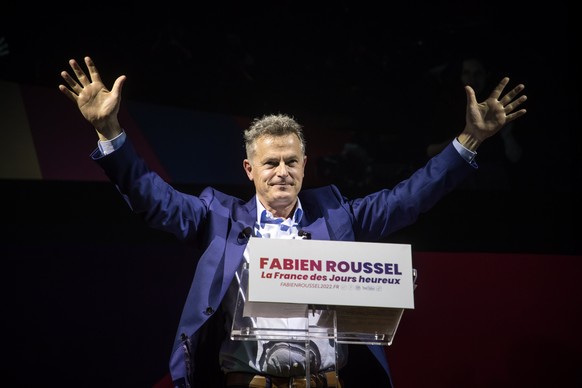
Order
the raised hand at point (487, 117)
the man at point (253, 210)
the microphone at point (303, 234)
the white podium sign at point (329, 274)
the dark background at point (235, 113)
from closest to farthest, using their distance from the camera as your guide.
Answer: the white podium sign at point (329, 274), the man at point (253, 210), the microphone at point (303, 234), the raised hand at point (487, 117), the dark background at point (235, 113)

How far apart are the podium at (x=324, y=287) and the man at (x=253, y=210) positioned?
35cm

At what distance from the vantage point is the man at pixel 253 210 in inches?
105

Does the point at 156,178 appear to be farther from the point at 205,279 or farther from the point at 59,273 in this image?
the point at 59,273

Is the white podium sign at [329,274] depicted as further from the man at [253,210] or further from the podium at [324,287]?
the man at [253,210]

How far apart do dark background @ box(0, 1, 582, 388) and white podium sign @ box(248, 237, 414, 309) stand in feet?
5.42

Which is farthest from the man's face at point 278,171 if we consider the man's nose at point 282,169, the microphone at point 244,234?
the microphone at point 244,234

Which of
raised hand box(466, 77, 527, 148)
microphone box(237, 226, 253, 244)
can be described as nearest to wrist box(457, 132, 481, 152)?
raised hand box(466, 77, 527, 148)

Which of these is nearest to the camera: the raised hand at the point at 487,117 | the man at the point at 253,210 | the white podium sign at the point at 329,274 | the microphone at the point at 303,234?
the white podium sign at the point at 329,274

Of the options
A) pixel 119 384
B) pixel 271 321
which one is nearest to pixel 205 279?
pixel 271 321

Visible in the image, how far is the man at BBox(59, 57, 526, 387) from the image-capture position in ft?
8.73

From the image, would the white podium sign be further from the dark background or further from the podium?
the dark background

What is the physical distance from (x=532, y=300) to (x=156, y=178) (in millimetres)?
2026

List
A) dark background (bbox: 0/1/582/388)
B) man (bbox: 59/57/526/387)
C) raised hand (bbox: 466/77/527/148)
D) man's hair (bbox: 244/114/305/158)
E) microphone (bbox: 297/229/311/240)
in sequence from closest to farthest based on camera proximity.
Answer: man (bbox: 59/57/526/387) → microphone (bbox: 297/229/311/240) → raised hand (bbox: 466/77/527/148) → man's hair (bbox: 244/114/305/158) → dark background (bbox: 0/1/582/388)

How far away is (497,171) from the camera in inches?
165
